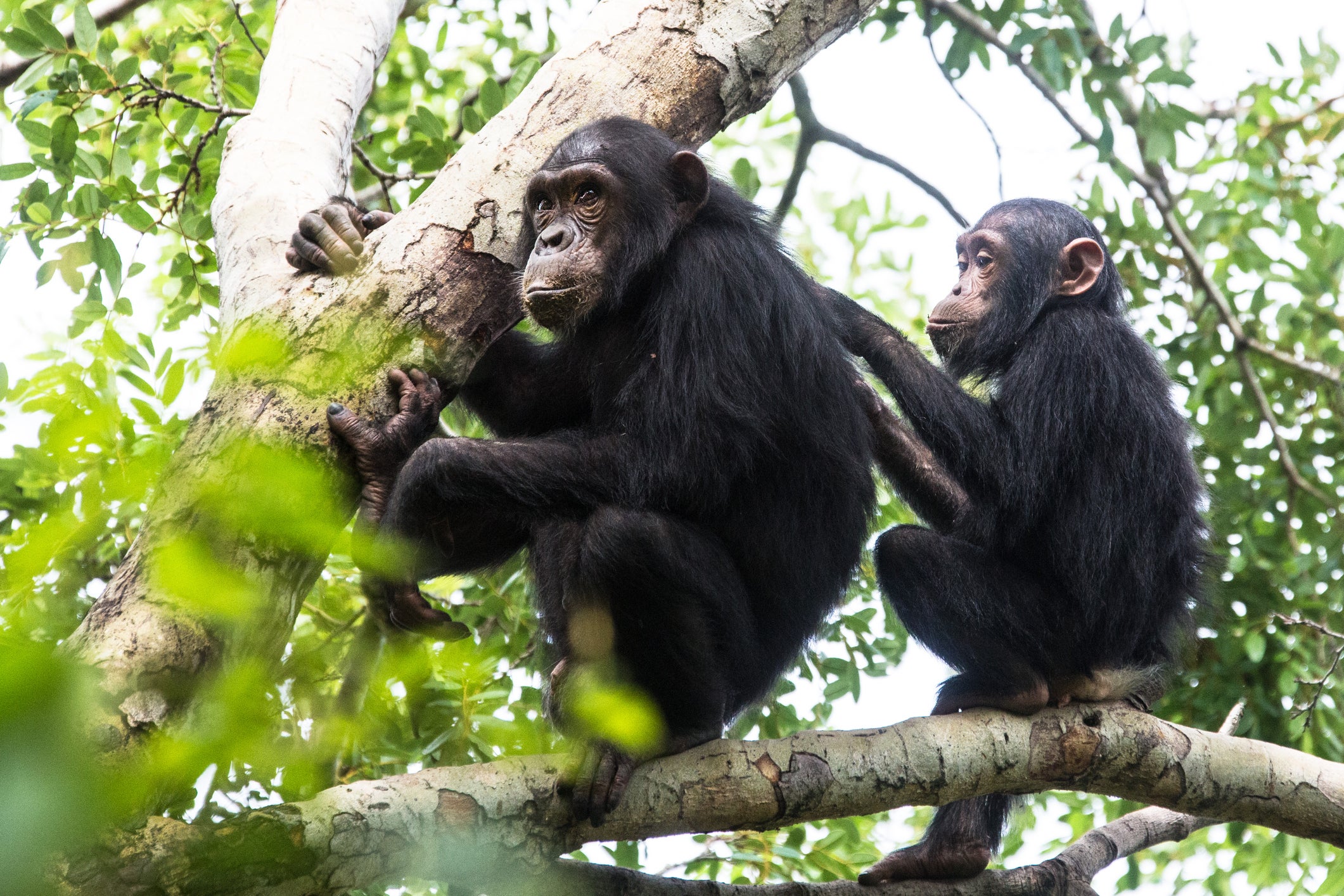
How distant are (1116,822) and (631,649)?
2.40 m

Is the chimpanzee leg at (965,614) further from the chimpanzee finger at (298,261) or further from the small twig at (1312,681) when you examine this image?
the chimpanzee finger at (298,261)

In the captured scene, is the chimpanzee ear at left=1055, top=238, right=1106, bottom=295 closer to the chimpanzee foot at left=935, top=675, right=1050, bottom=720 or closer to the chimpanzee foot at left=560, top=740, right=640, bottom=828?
the chimpanzee foot at left=935, top=675, right=1050, bottom=720

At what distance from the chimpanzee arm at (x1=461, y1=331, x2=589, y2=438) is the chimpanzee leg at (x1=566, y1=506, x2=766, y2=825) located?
2.52 feet

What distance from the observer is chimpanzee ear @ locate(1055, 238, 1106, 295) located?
4578mm

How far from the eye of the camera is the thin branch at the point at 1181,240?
563 cm

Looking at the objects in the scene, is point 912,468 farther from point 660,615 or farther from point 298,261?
point 298,261

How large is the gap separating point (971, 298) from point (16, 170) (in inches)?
138

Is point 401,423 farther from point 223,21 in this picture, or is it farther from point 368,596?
point 223,21

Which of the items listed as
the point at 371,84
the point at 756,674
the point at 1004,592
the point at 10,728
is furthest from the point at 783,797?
the point at 371,84

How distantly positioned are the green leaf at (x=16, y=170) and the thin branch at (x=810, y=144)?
328cm

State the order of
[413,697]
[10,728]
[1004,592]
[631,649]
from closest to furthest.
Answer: [10,728] < [413,697] < [631,649] < [1004,592]

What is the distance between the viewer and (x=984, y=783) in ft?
11.5

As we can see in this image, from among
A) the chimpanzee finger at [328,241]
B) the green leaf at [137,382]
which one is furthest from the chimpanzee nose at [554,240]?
the green leaf at [137,382]

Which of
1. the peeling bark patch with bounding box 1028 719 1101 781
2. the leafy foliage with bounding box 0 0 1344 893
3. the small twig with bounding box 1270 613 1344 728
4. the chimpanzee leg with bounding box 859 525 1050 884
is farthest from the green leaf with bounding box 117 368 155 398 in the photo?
the small twig with bounding box 1270 613 1344 728
